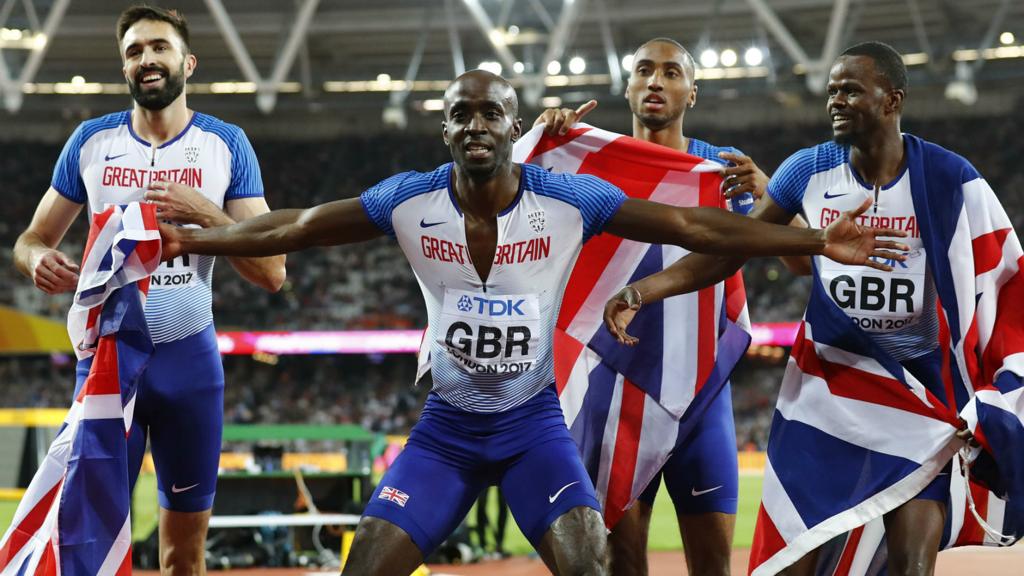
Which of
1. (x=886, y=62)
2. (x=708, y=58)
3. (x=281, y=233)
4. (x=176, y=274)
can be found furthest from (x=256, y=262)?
(x=708, y=58)

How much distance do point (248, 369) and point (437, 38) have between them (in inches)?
417

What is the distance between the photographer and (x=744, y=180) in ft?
15.6

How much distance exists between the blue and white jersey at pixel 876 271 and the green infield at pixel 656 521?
20.3ft

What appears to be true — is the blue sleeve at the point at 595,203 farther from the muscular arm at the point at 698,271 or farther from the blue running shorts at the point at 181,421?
the blue running shorts at the point at 181,421

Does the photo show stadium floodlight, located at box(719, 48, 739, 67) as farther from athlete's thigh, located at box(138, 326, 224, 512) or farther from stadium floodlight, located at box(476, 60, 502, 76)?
athlete's thigh, located at box(138, 326, 224, 512)

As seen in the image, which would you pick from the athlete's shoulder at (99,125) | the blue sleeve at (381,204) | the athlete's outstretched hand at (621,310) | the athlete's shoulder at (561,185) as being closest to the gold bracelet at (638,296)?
the athlete's outstretched hand at (621,310)

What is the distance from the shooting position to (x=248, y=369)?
1268 inches

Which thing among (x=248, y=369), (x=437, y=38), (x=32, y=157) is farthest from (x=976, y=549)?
(x=32, y=157)

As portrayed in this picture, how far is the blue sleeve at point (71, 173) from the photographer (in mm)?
4680

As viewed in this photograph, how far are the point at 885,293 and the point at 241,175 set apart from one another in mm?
2522

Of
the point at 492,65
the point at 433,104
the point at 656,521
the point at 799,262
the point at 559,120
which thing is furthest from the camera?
the point at 433,104

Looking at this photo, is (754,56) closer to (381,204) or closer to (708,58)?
(708,58)

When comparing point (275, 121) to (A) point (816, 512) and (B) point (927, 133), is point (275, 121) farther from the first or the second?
(A) point (816, 512)

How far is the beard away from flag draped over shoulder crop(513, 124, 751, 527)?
1.47m
